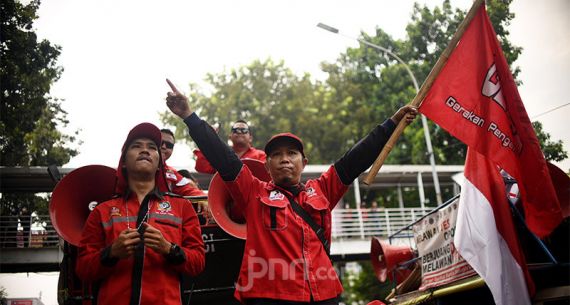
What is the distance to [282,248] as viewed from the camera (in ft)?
11.7

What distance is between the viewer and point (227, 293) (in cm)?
488

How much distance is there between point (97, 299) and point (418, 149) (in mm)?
21785

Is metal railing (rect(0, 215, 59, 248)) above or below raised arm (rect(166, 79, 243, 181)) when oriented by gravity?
above

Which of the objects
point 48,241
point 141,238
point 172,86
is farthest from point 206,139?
point 48,241

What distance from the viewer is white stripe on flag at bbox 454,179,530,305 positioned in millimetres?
4809

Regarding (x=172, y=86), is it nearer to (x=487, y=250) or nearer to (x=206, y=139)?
(x=206, y=139)

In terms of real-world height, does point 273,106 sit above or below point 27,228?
above

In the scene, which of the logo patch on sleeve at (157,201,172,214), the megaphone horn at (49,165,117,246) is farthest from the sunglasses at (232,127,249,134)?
the logo patch on sleeve at (157,201,172,214)

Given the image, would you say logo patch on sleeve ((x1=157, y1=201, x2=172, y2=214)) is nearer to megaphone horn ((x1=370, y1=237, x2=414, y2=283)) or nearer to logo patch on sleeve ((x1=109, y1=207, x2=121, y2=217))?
logo patch on sleeve ((x1=109, y1=207, x2=121, y2=217))

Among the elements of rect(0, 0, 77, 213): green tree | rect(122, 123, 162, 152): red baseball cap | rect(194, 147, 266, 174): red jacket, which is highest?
rect(0, 0, 77, 213): green tree

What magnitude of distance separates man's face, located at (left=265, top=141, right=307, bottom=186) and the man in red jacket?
2.25 feet

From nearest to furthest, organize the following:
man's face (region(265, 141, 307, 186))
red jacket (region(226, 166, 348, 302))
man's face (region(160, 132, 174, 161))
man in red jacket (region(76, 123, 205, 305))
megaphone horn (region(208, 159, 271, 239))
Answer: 1. man in red jacket (region(76, 123, 205, 305))
2. red jacket (region(226, 166, 348, 302))
3. man's face (region(265, 141, 307, 186))
4. megaphone horn (region(208, 159, 271, 239))
5. man's face (region(160, 132, 174, 161))

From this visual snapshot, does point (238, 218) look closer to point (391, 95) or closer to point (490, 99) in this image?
point (490, 99)

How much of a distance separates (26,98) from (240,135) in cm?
762
